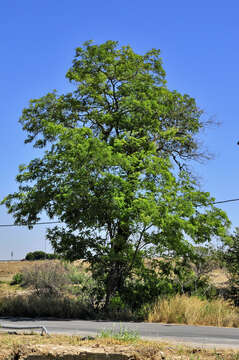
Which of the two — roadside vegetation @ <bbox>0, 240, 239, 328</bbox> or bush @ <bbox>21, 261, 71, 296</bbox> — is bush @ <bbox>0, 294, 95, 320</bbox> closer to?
roadside vegetation @ <bbox>0, 240, 239, 328</bbox>

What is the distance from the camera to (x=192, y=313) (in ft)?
52.0

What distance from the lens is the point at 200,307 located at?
1606cm

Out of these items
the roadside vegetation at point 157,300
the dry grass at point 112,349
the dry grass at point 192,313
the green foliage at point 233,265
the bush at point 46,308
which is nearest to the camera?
the dry grass at point 112,349

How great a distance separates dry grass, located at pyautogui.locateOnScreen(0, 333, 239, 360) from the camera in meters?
7.54

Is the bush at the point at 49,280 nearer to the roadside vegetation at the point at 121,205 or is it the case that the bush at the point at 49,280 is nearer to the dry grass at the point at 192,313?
the roadside vegetation at the point at 121,205

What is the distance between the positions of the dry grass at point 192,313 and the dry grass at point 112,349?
7.58 m

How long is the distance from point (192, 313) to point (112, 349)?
28.4ft

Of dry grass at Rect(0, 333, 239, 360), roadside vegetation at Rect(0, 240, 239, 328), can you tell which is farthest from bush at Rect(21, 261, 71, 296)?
dry grass at Rect(0, 333, 239, 360)

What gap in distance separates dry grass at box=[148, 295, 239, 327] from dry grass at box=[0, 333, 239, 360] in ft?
24.9

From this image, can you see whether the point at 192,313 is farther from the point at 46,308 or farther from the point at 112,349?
the point at 112,349

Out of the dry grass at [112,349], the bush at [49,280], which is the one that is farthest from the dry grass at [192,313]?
the dry grass at [112,349]

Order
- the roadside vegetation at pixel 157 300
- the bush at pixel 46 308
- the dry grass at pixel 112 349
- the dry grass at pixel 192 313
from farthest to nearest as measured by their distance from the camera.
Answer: the bush at pixel 46 308 < the roadside vegetation at pixel 157 300 < the dry grass at pixel 192 313 < the dry grass at pixel 112 349

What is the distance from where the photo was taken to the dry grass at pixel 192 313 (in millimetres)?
15391

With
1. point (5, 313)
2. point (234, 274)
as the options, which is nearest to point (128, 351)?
point (5, 313)
